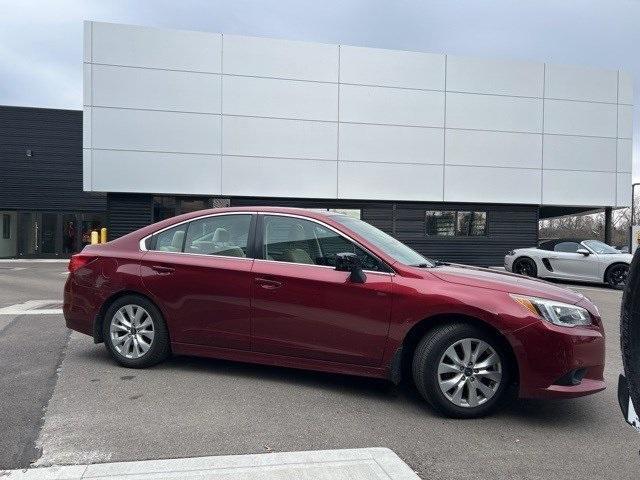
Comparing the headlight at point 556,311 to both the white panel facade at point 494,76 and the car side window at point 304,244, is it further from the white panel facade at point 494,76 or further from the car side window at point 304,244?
the white panel facade at point 494,76

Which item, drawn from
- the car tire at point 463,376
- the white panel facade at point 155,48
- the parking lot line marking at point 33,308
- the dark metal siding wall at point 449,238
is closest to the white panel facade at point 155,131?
the white panel facade at point 155,48

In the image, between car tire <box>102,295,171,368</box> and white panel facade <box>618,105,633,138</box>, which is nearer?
car tire <box>102,295,171,368</box>

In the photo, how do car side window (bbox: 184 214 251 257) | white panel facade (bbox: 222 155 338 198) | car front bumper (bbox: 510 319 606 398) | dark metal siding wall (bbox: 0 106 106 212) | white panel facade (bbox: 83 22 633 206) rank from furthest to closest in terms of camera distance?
dark metal siding wall (bbox: 0 106 106 212), white panel facade (bbox: 222 155 338 198), white panel facade (bbox: 83 22 633 206), car side window (bbox: 184 214 251 257), car front bumper (bbox: 510 319 606 398)

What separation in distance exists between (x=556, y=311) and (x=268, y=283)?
7.43ft

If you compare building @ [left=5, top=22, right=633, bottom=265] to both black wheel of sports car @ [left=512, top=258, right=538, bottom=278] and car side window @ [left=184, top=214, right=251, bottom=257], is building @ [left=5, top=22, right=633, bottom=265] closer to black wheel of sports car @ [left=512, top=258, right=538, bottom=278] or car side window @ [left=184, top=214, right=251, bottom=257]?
black wheel of sports car @ [left=512, top=258, right=538, bottom=278]

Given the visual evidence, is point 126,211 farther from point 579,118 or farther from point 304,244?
point 579,118

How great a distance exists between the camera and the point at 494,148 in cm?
1991

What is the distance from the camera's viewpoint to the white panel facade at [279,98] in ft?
60.5

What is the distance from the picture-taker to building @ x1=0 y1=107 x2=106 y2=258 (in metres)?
23.4

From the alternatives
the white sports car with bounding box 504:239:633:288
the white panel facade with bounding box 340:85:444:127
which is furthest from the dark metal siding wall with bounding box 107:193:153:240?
the white sports car with bounding box 504:239:633:288

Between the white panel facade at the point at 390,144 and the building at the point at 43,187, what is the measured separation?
11.8m

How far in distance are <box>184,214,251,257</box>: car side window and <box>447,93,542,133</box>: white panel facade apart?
1622cm

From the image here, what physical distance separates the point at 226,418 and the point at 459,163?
17.4 m

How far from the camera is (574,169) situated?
20312 millimetres
